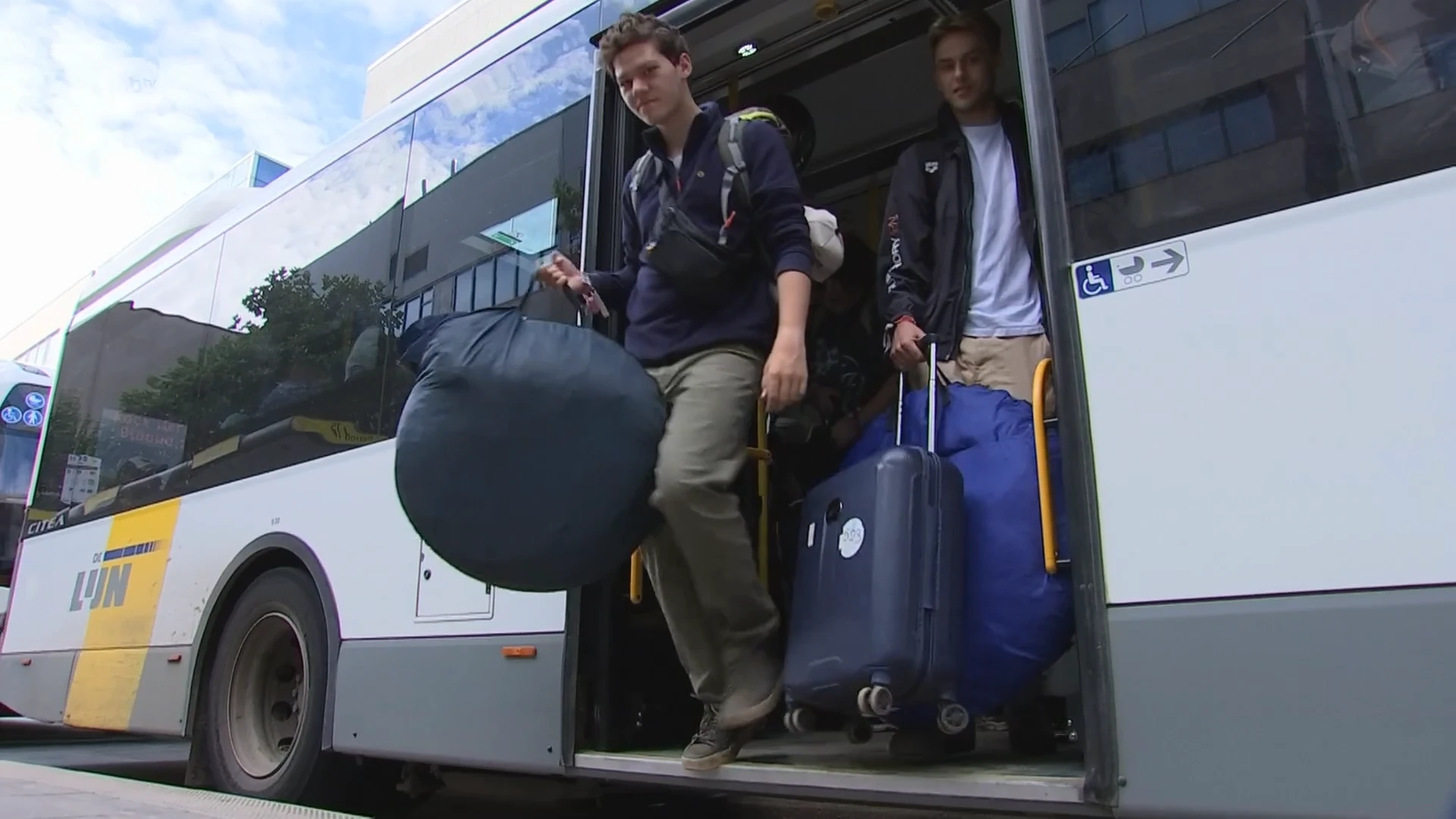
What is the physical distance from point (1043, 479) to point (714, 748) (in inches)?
40.9

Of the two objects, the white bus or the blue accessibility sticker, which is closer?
the white bus

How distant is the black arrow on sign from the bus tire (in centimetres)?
310

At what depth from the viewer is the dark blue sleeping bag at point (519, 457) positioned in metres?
2.41

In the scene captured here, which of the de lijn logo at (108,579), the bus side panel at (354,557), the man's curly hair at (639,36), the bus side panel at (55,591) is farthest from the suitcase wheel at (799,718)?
the bus side panel at (55,591)

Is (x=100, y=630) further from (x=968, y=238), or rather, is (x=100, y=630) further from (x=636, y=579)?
(x=968, y=238)

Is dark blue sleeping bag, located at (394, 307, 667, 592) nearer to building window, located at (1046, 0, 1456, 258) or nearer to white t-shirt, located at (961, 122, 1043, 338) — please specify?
white t-shirt, located at (961, 122, 1043, 338)

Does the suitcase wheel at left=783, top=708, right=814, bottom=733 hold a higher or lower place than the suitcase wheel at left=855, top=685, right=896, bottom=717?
lower

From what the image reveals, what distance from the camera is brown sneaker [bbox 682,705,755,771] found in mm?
2469

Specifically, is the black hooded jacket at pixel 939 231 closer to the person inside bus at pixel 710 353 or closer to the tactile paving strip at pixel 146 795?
the person inside bus at pixel 710 353

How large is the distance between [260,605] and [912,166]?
3.07 metres

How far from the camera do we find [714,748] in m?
2.50

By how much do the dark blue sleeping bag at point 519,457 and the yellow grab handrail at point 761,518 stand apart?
1.24 ft

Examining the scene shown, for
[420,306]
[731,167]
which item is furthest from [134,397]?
[731,167]

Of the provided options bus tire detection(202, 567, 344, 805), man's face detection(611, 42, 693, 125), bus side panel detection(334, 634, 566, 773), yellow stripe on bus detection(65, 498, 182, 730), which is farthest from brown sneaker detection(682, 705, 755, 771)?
yellow stripe on bus detection(65, 498, 182, 730)
